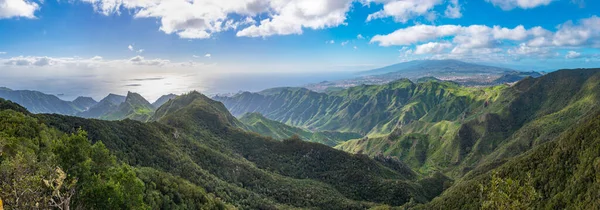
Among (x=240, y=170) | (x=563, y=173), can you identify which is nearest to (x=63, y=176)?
(x=563, y=173)

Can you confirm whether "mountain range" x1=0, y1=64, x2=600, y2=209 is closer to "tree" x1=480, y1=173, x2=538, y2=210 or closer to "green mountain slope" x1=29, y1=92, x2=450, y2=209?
"tree" x1=480, y1=173, x2=538, y2=210

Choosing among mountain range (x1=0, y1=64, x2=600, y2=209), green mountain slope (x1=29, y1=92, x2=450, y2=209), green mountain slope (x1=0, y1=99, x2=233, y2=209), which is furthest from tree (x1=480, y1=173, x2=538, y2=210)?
green mountain slope (x1=29, y1=92, x2=450, y2=209)

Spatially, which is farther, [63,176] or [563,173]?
[563,173]

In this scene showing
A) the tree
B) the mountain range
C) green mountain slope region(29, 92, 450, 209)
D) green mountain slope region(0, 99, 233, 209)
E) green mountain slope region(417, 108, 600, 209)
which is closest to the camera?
green mountain slope region(0, 99, 233, 209)

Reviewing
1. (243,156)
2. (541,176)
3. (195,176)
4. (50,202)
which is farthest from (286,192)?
(50,202)

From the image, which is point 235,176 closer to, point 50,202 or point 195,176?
point 195,176

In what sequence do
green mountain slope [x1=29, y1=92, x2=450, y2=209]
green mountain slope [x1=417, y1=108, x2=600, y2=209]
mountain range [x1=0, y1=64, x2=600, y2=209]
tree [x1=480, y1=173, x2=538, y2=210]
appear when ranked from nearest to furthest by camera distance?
tree [x1=480, y1=173, x2=538, y2=210], mountain range [x1=0, y1=64, x2=600, y2=209], green mountain slope [x1=417, y1=108, x2=600, y2=209], green mountain slope [x1=29, y1=92, x2=450, y2=209]

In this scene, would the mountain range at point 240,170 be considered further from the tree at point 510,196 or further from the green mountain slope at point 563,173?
the green mountain slope at point 563,173

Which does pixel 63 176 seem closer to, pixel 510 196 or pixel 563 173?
pixel 510 196
